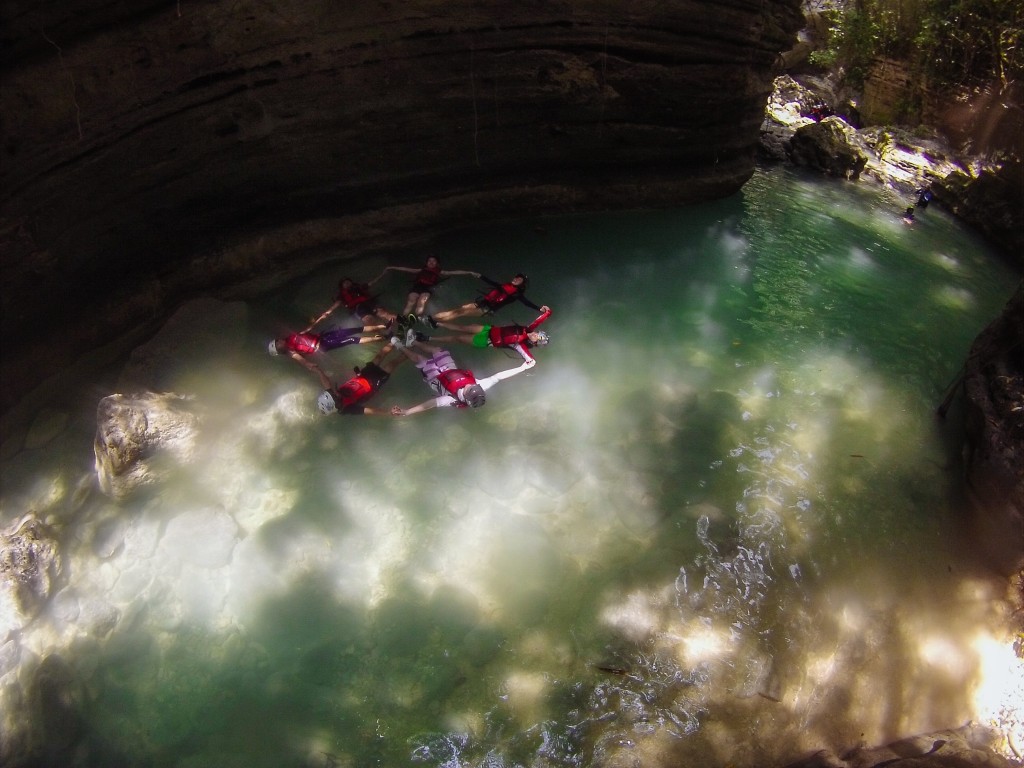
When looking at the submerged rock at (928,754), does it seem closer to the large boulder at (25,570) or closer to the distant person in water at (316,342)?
the distant person in water at (316,342)

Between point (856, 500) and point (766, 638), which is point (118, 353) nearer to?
point (766, 638)

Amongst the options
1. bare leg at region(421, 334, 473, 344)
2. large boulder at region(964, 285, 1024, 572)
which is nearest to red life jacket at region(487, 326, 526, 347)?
bare leg at region(421, 334, 473, 344)

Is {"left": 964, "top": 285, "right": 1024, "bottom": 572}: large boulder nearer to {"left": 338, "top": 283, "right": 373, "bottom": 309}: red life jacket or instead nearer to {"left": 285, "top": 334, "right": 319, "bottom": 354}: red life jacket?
{"left": 338, "top": 283, "right": 373, "bottom": 309}: red life jacket

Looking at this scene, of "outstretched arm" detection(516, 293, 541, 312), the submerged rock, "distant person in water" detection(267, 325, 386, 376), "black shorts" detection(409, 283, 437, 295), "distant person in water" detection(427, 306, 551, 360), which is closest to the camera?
the submerged rock

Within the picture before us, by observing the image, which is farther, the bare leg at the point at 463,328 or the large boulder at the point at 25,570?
the bare leg at the point at 463,328

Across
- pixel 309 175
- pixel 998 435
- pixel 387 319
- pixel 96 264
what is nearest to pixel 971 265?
pixel 998 435

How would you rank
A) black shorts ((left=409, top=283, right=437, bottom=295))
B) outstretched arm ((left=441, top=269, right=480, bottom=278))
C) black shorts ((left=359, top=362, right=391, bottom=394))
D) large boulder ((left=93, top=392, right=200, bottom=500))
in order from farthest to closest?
outstretched arm ((left=441, top=269, right=480, bottom=278)), black shorts ((left=409, top=283, right=437, bottom=295)), black shorts ((left=359, top=362, right=391, bottom=394)), large boulder ((left=93, top=392, right=200, bottom=500))

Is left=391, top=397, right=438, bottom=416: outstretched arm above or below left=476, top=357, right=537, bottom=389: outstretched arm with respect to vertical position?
below

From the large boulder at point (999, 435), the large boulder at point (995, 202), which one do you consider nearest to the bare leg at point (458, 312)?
the large boulder at point (999, 435)
